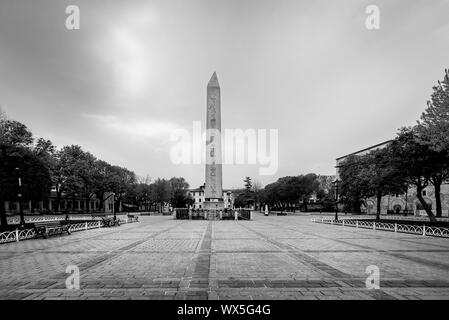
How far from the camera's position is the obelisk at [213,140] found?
120ft

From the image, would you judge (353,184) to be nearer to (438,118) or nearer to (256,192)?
(438,118)

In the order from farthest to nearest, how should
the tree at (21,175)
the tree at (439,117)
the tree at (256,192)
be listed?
the tree at (256,192), the tree at (21,175), the tree at (439,117)

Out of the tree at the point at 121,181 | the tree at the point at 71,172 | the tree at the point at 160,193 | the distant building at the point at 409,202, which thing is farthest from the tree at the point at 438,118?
the tree at the point at 160,193

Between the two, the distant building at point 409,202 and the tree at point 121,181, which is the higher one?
the tree at point 121,181

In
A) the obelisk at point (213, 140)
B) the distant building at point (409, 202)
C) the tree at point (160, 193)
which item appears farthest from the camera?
the tree at point (160, 193)

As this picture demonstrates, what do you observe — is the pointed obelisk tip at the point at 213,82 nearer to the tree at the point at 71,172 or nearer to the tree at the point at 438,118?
the tree at the point at 438,118

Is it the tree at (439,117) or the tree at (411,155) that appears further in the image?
the tree at (411,155)

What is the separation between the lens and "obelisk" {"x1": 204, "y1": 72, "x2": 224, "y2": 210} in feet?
120

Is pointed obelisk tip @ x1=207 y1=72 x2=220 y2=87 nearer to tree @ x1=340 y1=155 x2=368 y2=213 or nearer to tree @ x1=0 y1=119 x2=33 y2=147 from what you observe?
tree @ x1=0 y1=119 x2=33 y2=147

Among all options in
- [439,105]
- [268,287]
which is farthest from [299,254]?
[439,105]

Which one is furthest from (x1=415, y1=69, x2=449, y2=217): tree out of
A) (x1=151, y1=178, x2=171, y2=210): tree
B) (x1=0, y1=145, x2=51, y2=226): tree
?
(x1=151, y1=178, x2=171, y2=210): tree
